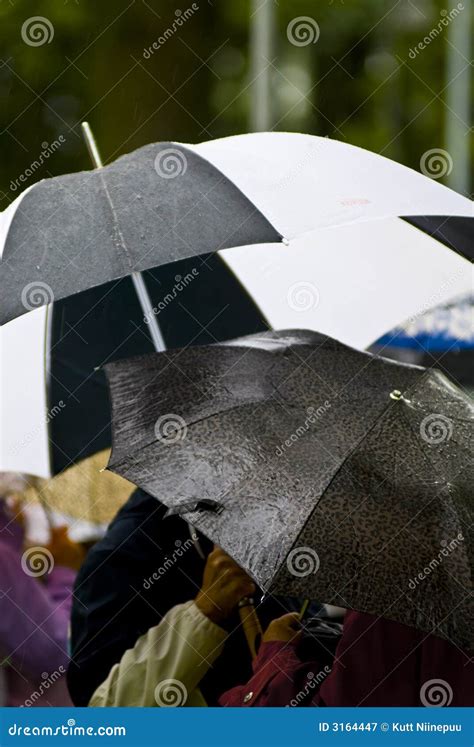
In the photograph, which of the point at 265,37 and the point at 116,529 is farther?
the point at 265,37

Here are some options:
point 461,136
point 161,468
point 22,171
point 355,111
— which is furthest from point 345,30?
point 161,468

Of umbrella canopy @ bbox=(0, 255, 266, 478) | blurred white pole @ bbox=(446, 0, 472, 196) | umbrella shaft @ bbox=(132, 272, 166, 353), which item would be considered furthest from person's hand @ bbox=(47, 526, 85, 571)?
blurred white pole @ bbox=(446, 0, 472, 196)

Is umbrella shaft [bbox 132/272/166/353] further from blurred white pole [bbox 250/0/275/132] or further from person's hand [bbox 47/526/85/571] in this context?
blurred white pole [bbox 250/0/275/132]

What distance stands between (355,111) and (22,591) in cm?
773

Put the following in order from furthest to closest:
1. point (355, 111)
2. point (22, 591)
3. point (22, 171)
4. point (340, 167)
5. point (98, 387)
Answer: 1. point (355, 111)
2. point (22, 171)
3. point (98, 387)
4. point (22, 591)
5. point (340, 167)

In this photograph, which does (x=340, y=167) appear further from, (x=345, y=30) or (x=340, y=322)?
(x=345, y=30)

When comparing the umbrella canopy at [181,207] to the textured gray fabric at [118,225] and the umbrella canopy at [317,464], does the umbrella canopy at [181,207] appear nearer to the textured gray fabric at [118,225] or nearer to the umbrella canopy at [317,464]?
the textured gray fabric at [118,225]

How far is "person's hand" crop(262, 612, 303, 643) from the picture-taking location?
2.82 m

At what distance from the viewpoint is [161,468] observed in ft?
8.98

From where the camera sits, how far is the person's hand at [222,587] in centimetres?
289

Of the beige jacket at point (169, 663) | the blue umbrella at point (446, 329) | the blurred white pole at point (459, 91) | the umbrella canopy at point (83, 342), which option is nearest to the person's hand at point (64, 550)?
the umbrella canopy at point (83, 342)

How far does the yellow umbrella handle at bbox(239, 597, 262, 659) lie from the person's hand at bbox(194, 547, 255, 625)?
4 cm

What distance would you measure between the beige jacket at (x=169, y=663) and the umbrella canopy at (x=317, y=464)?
41 cm

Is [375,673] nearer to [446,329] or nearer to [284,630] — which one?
[284,630]
